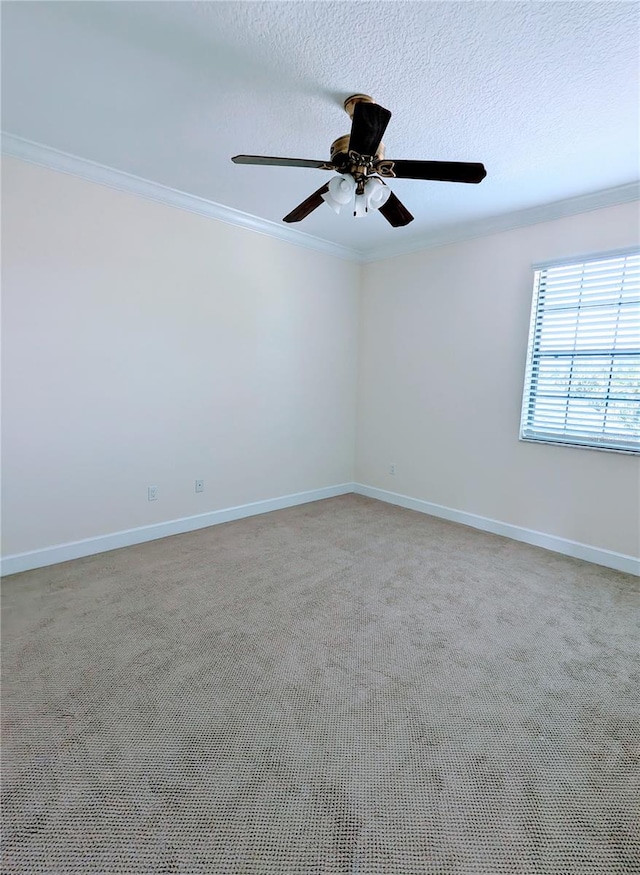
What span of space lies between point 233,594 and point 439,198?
3122 millimetres

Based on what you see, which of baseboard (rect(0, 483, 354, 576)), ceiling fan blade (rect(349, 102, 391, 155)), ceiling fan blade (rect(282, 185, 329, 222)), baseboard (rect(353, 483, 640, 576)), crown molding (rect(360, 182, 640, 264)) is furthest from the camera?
baseboard (rect(353, 483, 640, 576))

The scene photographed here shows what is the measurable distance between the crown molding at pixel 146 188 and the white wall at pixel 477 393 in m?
1.12

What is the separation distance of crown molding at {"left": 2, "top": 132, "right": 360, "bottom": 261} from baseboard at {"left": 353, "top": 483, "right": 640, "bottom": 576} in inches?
108

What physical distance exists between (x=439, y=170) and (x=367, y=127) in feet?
1.31

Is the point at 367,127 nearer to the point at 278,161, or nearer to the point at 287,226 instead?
the point at 278,161

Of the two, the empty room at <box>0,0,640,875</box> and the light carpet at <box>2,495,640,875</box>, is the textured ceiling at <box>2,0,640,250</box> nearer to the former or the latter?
the empty room at <box>0,0,640,875</box>

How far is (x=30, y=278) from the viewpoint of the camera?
2613 mm

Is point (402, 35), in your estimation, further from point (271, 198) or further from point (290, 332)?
point (290, 332)

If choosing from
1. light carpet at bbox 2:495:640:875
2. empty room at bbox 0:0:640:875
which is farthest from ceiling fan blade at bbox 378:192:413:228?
light carpet at bbox 2:495:640:875

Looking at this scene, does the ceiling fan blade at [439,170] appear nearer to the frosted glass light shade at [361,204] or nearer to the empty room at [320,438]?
the empty room at [320,438]

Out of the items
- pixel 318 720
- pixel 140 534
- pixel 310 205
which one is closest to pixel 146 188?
pixel 310 205

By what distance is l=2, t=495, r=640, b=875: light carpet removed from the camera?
1207 millimetres

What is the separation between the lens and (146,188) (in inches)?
117

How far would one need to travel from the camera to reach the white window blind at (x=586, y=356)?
115 inches
